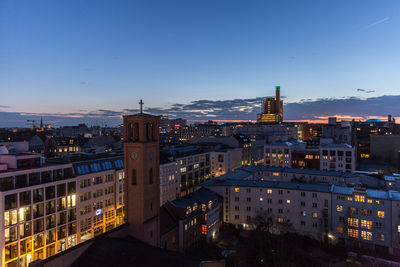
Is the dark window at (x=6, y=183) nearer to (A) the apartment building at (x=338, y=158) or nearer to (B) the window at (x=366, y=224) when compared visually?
(B) the window at (x=366, y=224)

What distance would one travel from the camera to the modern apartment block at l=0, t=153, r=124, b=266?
44.0m

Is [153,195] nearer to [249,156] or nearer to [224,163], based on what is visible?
[224,163]

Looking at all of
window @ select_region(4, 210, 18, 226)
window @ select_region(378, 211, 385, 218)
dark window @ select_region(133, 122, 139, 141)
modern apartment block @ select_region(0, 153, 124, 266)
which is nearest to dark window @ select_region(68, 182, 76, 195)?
modern apartment block @ select_region(0, 153, 124, 266)

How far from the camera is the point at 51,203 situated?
→ 50625mm

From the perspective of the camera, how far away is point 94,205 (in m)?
60.4

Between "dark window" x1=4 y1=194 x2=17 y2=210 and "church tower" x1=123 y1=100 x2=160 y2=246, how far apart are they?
796 inches

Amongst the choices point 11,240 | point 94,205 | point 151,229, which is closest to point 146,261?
point 151,229

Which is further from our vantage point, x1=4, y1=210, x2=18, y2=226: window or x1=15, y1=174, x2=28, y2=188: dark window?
x1=15, y1=174, x2=28, y2=188: dark window

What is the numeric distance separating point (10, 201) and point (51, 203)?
781 cm

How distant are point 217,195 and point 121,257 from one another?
4247cm

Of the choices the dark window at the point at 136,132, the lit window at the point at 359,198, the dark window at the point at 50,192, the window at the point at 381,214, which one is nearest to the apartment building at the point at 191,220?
the dark window at the point at 136,132

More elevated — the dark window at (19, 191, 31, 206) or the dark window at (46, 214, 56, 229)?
the dark window at (19, 191, 31, 206)

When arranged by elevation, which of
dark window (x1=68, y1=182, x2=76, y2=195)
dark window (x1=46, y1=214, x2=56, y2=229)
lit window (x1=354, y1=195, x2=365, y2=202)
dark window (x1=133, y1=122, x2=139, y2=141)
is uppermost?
dark window (x1=133, y1=122, x2=139, y2=141)

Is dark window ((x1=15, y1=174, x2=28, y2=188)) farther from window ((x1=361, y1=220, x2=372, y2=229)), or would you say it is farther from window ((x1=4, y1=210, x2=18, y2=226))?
window ((x1=361, y1=220, x2=372, y2=229))
